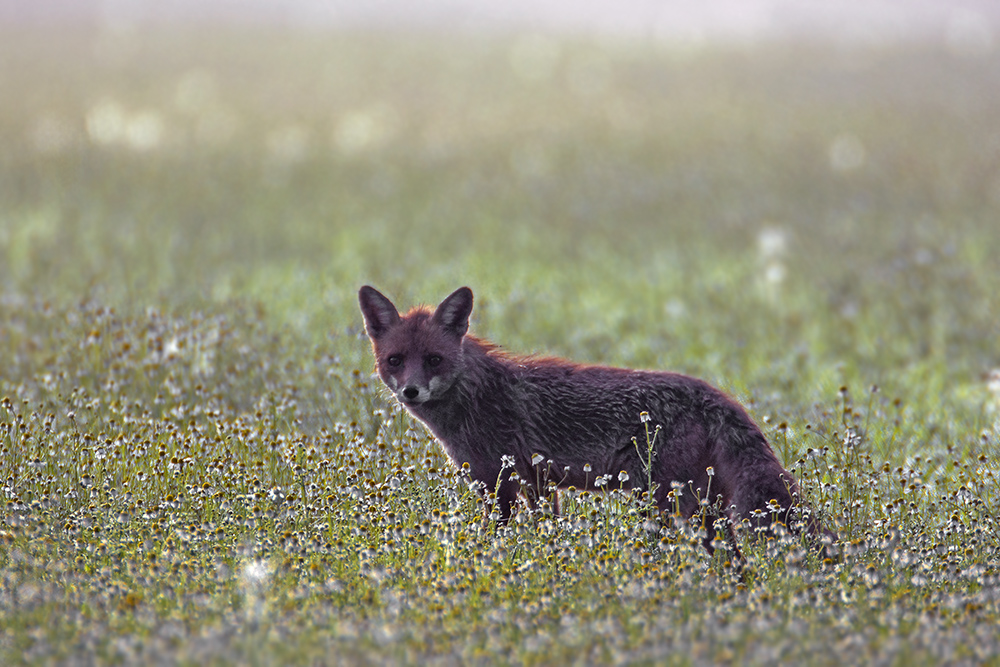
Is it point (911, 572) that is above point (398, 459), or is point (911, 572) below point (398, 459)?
below

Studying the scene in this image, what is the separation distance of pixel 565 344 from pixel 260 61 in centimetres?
1887

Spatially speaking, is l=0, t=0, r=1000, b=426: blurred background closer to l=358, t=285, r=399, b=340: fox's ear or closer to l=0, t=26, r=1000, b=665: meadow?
l=0, t=26, r=1000, b=665: meadow

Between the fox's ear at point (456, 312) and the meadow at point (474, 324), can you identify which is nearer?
the meadow at point (474, 324)

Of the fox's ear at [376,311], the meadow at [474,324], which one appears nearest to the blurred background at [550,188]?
the meadow at [474,324]

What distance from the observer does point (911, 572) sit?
544 centimetres

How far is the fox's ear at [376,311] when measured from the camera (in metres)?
6.63

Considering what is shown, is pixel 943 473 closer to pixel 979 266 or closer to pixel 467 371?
pixel 467 371

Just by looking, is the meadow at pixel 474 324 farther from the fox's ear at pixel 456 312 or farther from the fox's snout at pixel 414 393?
the fox's ear at pixel 456 312

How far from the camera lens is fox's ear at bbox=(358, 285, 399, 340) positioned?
6629 mm

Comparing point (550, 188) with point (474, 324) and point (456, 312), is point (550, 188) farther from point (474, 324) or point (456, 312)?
point (456, 312)

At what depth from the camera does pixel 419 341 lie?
6480 mm

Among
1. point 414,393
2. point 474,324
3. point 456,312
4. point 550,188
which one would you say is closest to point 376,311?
point 456,312

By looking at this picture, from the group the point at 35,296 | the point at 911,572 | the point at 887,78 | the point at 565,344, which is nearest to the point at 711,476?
the point at 911,572

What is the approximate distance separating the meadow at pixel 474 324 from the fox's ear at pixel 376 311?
2.60 ft
